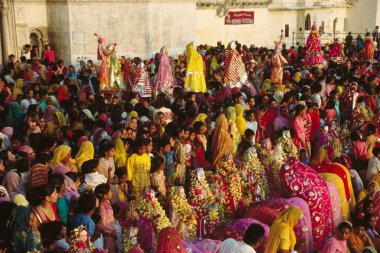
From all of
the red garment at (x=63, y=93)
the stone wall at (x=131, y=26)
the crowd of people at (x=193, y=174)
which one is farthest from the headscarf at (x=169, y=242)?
the stone wall at (x=131, y=26)

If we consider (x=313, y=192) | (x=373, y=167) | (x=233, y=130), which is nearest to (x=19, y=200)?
(x=313, y=192)

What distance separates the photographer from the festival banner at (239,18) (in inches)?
1052

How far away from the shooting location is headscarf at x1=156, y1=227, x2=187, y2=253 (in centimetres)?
496

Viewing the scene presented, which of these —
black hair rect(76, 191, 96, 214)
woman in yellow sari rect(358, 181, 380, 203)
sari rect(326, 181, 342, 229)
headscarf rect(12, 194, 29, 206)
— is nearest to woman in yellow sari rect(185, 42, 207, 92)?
woman in yellow sari rect(358, 181, 380, 203)

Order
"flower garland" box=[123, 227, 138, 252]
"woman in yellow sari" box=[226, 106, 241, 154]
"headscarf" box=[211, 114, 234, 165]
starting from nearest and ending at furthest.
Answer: "flower garland" box=[123, 227, 138, 252]
"headscarf" box=[211, 114, 234, 165]
"woman in yellow sari" box=[226, 106, 241, 154]

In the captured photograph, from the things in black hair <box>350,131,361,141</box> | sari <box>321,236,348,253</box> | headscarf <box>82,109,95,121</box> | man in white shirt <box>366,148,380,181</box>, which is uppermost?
headscarf <box>82,109,95,121</box>

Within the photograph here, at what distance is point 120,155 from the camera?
7746 mm

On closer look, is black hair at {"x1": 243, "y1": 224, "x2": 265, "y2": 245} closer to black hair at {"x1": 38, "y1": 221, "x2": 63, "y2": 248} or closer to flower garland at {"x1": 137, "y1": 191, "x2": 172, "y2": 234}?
flower garland at {"x1": 137, "y1": 191, "x2": 172, "y2": 234}

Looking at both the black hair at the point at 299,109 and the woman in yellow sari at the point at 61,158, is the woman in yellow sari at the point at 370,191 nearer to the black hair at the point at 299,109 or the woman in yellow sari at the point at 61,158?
the black hair at the point at 299,109

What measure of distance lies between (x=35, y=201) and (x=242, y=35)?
22.6 metres

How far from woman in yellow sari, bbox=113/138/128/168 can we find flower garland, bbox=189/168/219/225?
4.95ft

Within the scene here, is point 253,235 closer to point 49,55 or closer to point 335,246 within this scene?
point 335,246

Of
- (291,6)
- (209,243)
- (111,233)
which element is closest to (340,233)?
(209,243)

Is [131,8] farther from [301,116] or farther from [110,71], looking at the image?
[301,116]
